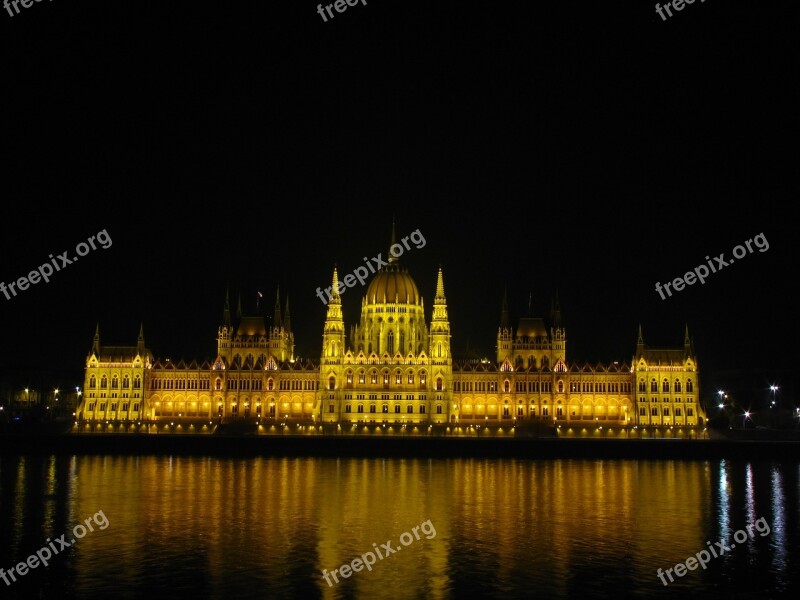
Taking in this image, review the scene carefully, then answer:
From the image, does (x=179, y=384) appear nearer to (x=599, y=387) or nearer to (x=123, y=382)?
(x=123, y=382)

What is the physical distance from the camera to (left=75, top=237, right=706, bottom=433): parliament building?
12719 cm

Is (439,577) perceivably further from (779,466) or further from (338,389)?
(338,389)

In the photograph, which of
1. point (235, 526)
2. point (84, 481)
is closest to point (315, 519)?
point (235, 526)

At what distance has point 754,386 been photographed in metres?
156

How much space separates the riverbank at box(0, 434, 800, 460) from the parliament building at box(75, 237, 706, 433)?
21.6 m

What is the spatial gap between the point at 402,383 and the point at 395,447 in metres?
28.9

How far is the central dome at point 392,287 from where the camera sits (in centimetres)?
13775

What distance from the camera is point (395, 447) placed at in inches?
3912

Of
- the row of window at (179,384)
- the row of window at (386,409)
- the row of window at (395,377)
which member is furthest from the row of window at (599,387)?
the row of window at (179,384)

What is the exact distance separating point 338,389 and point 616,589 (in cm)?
9082

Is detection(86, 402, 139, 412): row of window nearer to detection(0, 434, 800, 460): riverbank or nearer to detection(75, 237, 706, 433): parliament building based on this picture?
detection(75, 237, 706, 433): parliament building

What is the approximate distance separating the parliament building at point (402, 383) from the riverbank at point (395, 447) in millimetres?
21584

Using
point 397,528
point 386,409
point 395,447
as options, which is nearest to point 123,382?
point 386,409

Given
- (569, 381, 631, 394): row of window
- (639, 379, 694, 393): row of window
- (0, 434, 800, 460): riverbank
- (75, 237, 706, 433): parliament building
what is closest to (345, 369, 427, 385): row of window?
(75, 237, 706, 433): parliament building
